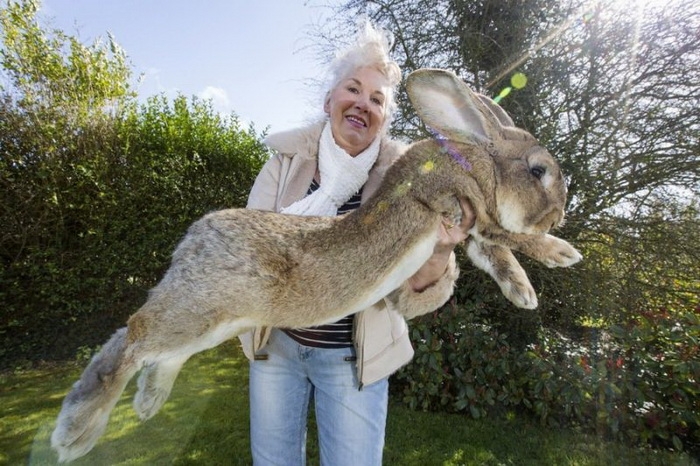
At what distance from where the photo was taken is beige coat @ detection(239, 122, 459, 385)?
2.02 metres

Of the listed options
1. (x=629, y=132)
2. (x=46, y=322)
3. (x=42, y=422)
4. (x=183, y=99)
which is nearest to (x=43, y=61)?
(x=183, y=99)

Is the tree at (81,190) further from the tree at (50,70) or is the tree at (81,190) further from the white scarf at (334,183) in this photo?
the white scarf at (334,183)

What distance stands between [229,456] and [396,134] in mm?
4130

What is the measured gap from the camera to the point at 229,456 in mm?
4066

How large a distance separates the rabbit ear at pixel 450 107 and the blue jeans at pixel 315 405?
118 cm

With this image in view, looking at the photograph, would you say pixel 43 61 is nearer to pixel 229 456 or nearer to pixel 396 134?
pixel 396 134

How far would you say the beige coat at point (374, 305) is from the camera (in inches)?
79.6

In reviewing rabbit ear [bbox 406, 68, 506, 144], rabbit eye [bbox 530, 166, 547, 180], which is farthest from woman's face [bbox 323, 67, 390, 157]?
rabbit eye [bbox 530, 166, 547, 180]

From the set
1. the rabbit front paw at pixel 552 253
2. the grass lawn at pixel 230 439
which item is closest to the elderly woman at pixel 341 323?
the rabbit front paw at pixel 552 253

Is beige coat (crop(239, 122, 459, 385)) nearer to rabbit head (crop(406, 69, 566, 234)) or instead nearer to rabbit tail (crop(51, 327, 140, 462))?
rabbit head (crop(406, 69, 566, 234))

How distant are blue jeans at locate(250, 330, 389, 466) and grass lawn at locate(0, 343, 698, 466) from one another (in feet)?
7.01

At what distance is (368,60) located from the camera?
2.37 m

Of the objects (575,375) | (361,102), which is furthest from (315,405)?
(575,375)

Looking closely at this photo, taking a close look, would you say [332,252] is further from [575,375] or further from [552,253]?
[575,375]
